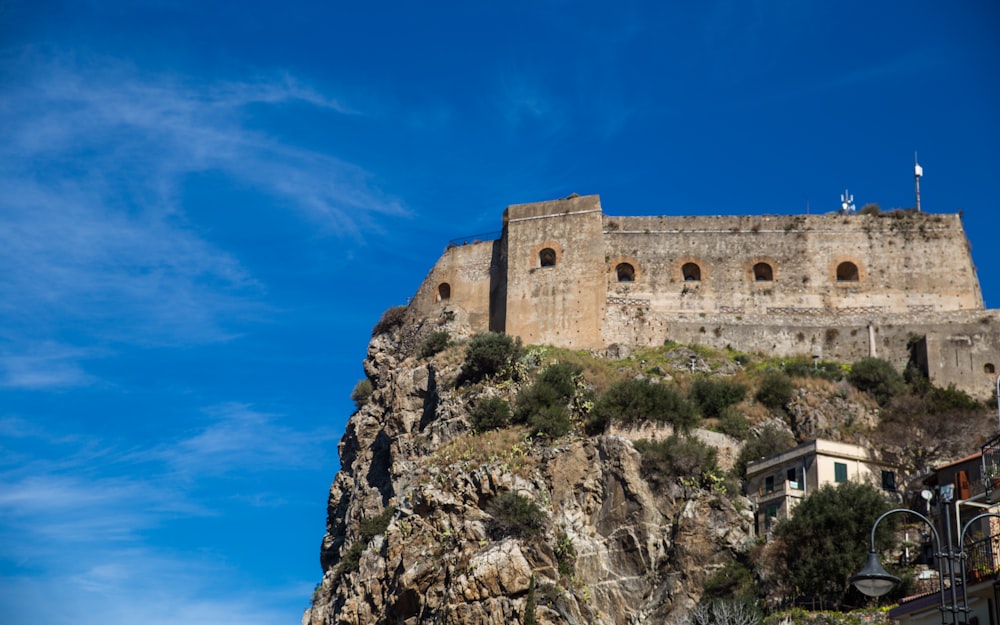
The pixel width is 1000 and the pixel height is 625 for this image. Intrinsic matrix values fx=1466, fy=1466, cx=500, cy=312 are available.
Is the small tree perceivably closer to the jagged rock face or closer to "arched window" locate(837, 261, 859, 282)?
the jagged rock face

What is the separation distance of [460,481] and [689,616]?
822 centimetres

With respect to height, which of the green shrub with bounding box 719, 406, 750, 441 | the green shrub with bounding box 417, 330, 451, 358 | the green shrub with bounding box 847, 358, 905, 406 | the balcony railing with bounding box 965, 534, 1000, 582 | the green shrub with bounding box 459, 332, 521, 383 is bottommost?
the balcony railing with bounding box 965, 534, 1000, 582

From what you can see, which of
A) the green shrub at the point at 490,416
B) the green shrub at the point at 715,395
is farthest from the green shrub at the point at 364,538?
the green shrub at the point at 715,395

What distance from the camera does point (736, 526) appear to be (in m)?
41.4

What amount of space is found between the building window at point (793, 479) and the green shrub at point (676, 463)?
7.28ft

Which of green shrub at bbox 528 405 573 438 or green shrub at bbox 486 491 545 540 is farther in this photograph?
green shrub at bbox 528 405 573 438

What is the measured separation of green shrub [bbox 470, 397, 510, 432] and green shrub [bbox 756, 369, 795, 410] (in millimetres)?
→ 8366

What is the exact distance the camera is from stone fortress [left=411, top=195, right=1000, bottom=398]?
2095 inches

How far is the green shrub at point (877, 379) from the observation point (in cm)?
4853

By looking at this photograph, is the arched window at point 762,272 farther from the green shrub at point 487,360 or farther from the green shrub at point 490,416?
the green shrub at point 490,416

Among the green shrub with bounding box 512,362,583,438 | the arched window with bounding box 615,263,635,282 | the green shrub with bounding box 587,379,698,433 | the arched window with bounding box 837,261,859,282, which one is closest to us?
the green shrub with bounding box 587,379,698,433

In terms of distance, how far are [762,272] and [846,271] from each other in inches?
121

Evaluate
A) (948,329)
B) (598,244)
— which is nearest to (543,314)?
(598,244)

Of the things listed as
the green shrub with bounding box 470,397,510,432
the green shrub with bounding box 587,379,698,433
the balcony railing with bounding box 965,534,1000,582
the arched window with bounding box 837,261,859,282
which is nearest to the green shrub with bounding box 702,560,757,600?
the green shrub with bounding box 587,379,698,433
